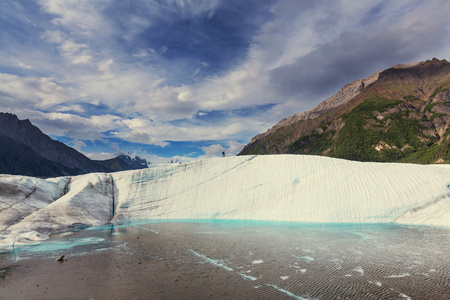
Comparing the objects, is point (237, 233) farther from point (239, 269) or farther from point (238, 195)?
point (238, 195)

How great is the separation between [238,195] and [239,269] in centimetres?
1619

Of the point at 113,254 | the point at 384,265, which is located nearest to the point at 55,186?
the point at 113,254

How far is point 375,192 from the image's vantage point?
2041 cm

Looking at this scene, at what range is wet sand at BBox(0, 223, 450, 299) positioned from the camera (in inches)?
263

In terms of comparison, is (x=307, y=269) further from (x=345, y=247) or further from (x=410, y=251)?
(x=410, y=251)

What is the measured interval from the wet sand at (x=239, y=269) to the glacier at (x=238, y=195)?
236 inches

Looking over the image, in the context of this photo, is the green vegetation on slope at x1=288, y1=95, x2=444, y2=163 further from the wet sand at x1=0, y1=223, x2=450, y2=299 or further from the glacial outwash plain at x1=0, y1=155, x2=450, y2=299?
the wet sand at x1=0, y1=223, x2=450, y2=299

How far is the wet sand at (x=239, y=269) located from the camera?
21.9 feet

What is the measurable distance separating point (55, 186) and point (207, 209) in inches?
651

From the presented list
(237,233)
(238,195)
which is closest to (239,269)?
(237,233)

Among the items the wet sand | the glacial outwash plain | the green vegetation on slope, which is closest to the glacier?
the glacial outwash plain

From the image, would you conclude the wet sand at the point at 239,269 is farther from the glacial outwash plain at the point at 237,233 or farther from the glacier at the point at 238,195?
the glacier at the point at 238,195

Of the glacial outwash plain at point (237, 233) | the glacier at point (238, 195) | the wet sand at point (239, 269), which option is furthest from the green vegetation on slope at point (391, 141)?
the wet sand at point (239, 269)

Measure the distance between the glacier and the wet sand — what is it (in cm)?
599
